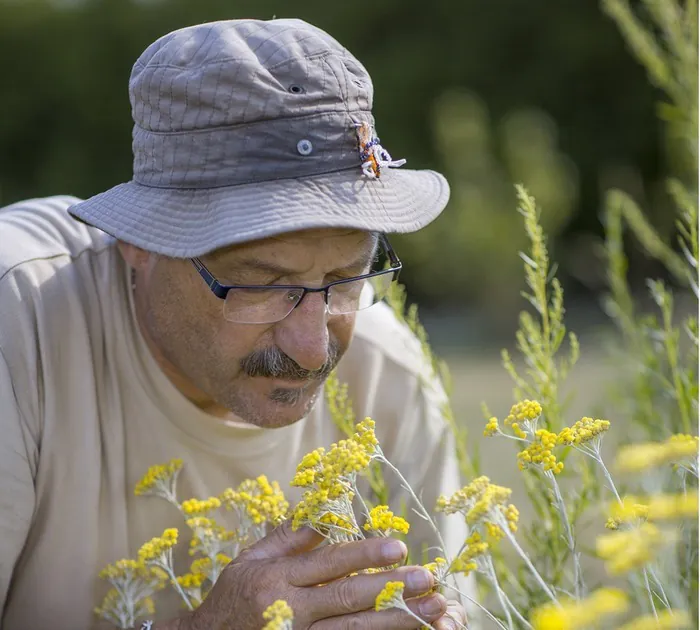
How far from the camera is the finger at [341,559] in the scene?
147cm

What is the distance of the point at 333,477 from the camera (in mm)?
1391

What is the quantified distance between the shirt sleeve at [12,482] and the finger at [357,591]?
0.75 m

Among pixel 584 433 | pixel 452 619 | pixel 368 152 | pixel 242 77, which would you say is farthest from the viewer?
pixel 368 152

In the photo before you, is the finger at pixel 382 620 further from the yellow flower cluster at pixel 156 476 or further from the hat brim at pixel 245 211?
the hat brim at pixel 245 211

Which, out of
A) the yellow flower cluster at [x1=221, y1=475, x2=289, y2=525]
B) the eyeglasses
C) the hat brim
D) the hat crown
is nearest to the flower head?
the yellow flower cluster at [x1=221, y1=475, x2=289, y2=525]

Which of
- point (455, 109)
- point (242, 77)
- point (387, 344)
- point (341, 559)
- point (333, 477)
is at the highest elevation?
point (242, 77)

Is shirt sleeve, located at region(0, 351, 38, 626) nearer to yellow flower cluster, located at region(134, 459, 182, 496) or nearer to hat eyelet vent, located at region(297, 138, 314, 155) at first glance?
yellow flower cluster, located at region(134, 459, 182, 496)

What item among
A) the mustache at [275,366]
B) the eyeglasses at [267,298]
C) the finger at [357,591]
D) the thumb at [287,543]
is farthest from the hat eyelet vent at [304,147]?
the finger at [357,591]

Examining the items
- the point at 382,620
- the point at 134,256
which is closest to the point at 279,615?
the point at 382,620

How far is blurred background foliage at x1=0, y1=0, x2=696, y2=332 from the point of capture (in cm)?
1112

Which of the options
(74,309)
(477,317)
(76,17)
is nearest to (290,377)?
(74,309)

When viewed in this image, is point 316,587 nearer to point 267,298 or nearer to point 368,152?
point 267,298

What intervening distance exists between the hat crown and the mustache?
1.49 ft

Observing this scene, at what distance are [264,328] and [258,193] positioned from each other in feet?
0.89
